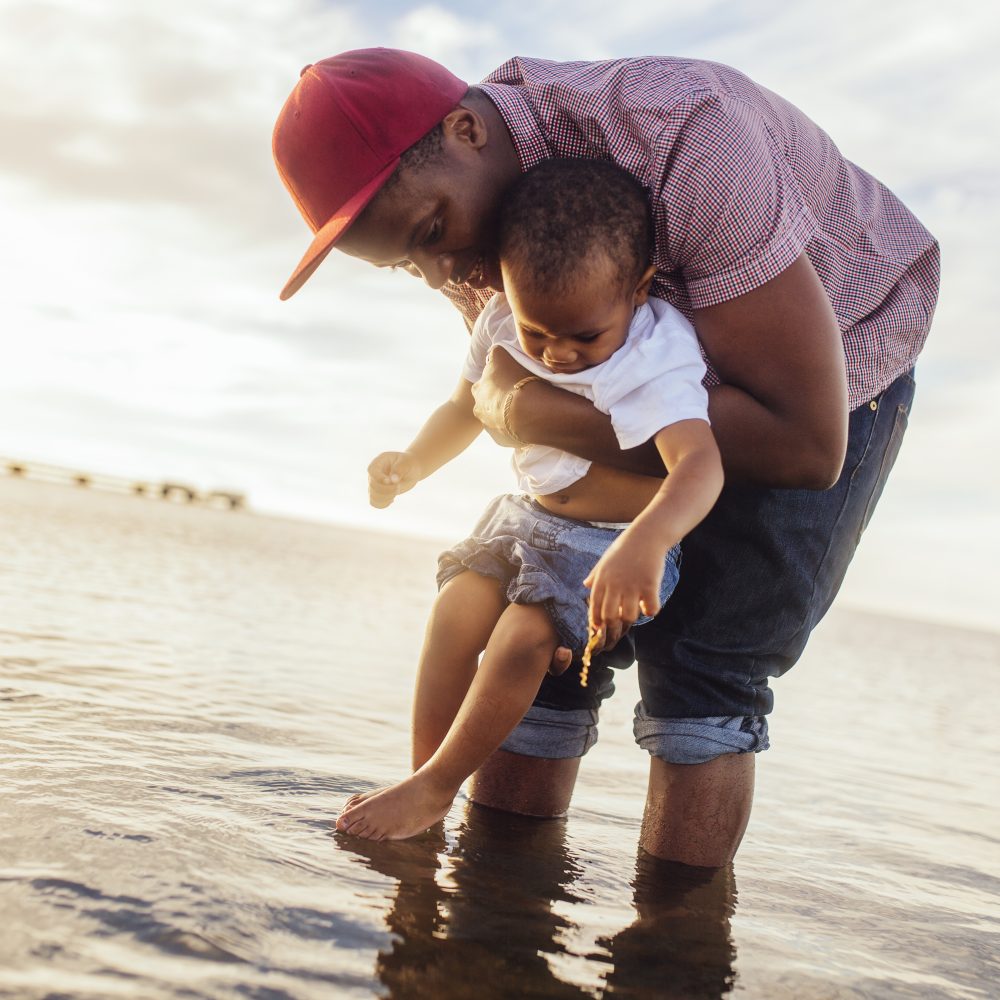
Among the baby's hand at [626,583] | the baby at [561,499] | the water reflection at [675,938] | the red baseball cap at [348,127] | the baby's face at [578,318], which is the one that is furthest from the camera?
the red baseball cap at [348,127]

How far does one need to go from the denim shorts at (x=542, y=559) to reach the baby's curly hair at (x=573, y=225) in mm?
616

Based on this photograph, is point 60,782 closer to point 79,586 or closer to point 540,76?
point 540,76

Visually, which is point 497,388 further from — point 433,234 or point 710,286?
point 710,286

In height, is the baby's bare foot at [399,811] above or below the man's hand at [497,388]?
below

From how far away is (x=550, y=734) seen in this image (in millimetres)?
3006

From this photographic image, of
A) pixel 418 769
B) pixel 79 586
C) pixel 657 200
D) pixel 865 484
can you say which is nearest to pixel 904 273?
pixel 865 484

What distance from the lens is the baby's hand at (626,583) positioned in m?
1.99

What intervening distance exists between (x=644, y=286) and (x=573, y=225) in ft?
0.84

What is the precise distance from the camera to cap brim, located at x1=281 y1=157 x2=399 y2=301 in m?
2.35

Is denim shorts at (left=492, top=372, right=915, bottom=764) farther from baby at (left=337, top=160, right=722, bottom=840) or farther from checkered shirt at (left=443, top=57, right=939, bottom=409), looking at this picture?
checkered shirt at (left=443, top=57, right=939, bottom=409)

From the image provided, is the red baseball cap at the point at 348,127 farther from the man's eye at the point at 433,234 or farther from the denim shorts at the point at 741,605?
the denim shorts at the point at 741,605

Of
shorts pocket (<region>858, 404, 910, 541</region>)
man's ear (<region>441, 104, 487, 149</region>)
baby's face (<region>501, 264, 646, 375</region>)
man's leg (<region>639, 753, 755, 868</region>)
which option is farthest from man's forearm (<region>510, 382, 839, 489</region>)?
man's leg (<region>639, 753, 755, 868</region>)

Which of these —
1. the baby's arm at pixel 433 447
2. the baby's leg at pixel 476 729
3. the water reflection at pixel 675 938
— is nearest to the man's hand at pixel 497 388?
the baby's arm at pixel 433 447

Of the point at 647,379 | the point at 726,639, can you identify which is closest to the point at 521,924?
the point at 726,639
